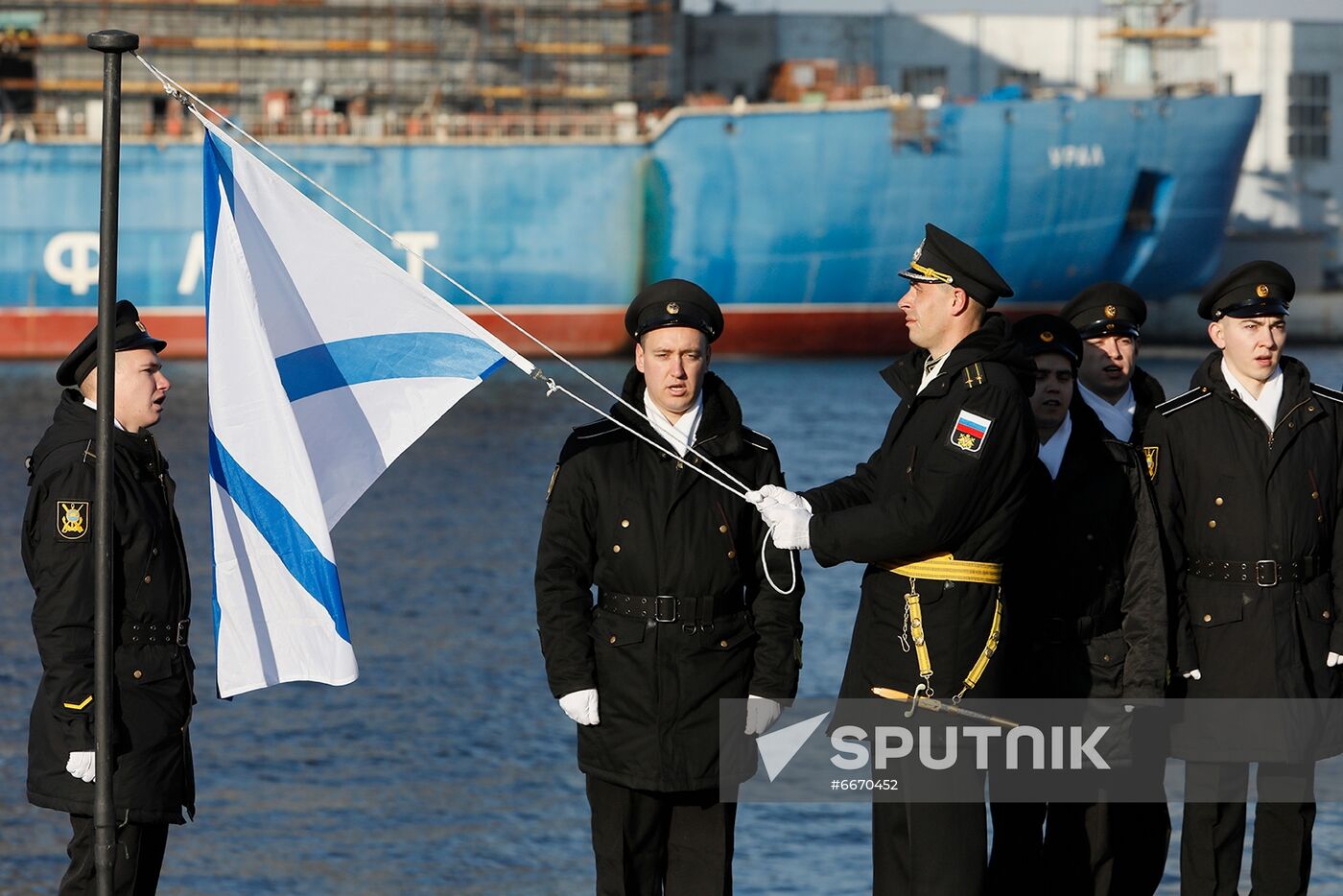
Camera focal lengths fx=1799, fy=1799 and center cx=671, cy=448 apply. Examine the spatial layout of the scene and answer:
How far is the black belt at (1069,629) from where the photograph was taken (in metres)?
5.78

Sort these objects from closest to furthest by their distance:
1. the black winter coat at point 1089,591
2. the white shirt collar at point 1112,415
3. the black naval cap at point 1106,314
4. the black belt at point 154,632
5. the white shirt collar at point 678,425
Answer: the black belt at point 154,632 → the white shirt collar at point 678,425 → the black winter coat at point 1089,591 → the white shirt collar at point 1112,415 → the black naval cap at point 1106,314

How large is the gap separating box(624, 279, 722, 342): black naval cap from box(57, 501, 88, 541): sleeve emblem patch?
1.69 meters

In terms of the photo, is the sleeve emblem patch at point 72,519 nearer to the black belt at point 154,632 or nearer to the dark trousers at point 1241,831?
the black belt at point 154,632

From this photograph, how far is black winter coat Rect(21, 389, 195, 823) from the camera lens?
5.13 metres

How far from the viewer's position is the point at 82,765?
506cm

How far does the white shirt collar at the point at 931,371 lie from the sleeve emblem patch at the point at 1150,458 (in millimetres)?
1119

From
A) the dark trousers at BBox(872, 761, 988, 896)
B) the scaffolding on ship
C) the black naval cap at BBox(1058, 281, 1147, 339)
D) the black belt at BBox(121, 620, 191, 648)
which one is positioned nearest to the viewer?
the dark trousers at BBox(872, 761, 988, 896)

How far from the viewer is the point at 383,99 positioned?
53281 millimetres

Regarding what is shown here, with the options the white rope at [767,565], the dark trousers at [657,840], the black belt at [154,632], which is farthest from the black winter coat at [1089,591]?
the black belt at [154,632]

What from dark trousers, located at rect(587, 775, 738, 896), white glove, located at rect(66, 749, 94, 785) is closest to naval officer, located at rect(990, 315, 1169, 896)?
dark trousers, located at rect(587, 775, 738, 896)

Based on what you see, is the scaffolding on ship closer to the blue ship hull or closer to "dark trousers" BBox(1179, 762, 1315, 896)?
the blue ship hull

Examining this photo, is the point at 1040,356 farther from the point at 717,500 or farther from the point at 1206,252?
the point at 1206,252

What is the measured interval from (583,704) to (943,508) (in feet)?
4.05

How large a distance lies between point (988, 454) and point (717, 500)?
2.87 feet
